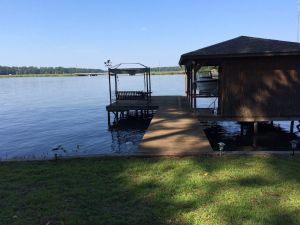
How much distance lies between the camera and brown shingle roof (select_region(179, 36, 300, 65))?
44.1 feet

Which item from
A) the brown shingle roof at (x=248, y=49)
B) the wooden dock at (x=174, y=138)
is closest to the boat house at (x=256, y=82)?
the brown shingle roof at (x=248, y=49)

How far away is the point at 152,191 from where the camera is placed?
628 centimetres

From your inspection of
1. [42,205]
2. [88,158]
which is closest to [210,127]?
[88,158]

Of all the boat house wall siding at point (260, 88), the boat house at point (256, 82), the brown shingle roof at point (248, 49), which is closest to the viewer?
the brown shingle roof at point (248, 49)

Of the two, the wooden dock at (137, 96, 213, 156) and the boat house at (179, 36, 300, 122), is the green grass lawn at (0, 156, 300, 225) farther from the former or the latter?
the boat house at (179, 36, 300, 122)

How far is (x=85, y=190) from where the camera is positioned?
6.37 meters

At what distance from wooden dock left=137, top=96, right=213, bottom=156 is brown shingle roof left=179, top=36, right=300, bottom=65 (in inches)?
121

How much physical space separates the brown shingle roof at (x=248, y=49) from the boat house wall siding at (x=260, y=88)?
48 centimetres

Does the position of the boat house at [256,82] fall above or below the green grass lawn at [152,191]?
above

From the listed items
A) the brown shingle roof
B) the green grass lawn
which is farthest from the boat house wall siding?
the green grass lawn

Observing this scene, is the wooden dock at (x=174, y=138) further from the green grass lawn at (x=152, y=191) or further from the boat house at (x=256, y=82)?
the boat house at (x=256, y=82)

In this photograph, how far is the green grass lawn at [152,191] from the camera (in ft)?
17.0

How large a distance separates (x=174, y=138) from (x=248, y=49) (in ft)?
18.1

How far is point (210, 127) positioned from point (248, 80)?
643cm
